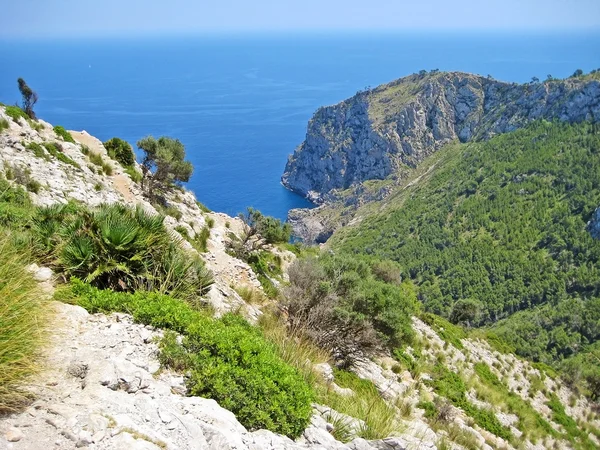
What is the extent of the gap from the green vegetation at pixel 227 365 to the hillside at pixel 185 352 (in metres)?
0.02

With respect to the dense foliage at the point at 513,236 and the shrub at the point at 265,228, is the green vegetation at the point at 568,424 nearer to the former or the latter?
the shrub at the point at 265,228

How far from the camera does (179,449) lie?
3850mm

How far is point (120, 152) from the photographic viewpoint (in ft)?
77.9

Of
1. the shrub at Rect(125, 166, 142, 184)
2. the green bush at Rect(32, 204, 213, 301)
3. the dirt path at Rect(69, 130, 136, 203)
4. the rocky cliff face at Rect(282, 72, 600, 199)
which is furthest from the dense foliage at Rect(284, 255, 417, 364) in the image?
the rocky cliff face at Rect(282, 72, 600, 199)

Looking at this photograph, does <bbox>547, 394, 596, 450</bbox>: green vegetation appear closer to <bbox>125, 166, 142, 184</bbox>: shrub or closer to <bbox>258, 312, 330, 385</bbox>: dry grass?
<bbox>258, 312, 330, 385</bbox>: dry grass

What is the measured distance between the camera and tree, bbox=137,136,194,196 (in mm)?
21844

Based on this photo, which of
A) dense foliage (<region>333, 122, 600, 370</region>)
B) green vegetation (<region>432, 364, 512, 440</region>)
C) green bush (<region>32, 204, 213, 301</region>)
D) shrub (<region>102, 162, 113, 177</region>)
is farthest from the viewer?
dense foliage (<region>333, 122, 600, 370</region>)

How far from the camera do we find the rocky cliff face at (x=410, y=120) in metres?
118

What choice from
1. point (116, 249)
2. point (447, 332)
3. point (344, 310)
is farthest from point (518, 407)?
point (116, 249)

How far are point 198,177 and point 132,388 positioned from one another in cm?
14041

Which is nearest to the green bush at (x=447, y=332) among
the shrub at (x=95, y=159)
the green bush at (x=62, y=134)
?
the shrub at (x=95, y=159)

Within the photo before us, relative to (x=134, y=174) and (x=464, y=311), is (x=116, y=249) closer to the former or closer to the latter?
(x=134, y=174)

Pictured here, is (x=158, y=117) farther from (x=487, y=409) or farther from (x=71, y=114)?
(x=487, y=409)

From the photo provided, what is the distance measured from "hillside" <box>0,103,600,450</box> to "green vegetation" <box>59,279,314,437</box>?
22 millimetres
